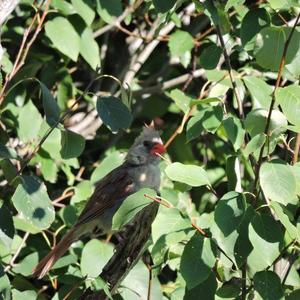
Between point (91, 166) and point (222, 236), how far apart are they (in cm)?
242

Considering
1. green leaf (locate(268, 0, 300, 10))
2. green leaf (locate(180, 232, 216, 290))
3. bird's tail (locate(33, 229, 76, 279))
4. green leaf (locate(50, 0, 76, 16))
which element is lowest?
bird's tail (locate(33, 229, 76, 279))

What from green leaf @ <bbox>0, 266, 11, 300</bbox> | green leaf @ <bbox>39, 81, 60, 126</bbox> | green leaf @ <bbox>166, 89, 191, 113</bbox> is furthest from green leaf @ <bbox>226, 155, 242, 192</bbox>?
green leaf @ <bbox>166, 89, 191, 113</bbox>

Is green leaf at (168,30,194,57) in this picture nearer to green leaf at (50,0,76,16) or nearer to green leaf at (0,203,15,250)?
green leaf at (50,0,76,16)

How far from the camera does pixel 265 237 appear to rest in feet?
7.96

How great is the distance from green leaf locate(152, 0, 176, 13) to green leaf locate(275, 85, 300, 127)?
1.51ft

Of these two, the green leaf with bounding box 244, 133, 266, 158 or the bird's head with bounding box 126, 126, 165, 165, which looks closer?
the green leaf with bounding box 244, 133, 266, 158

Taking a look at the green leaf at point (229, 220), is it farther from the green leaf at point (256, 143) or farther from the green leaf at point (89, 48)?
the green leaf at point (89, 48)

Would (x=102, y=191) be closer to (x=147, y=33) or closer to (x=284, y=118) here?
(x=147, y=33)

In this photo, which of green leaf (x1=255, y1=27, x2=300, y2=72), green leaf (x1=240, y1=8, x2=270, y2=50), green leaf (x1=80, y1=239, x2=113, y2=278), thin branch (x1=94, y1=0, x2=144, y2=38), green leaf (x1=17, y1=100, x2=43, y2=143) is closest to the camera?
green leaf (x1=255, y1=27, x2=300, y2=72)

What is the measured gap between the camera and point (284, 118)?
253 cm

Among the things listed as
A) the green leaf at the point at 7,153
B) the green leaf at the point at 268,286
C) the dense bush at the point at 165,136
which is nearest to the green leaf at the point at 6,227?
the dense bush at the point at 165,136

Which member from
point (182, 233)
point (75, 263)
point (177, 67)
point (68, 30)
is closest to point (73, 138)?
point (182, 233)

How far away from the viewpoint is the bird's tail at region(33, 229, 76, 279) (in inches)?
148

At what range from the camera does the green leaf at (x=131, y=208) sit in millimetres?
2443
